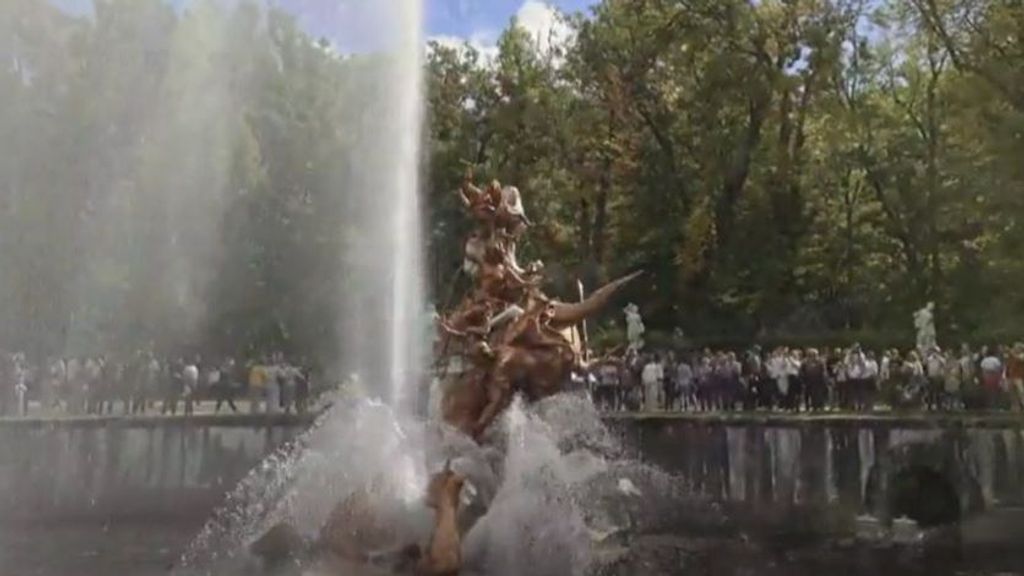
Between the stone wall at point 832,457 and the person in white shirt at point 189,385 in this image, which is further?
the person in white shirt at point 189,385

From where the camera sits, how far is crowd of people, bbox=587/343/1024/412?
3706 centimetres

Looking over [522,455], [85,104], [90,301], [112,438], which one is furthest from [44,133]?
[522,455]

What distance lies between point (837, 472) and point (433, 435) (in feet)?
42.9

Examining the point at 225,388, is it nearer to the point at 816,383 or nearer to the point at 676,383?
the point at 676,383

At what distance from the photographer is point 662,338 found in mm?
51250

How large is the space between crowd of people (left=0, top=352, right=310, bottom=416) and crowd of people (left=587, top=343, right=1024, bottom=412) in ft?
31.0

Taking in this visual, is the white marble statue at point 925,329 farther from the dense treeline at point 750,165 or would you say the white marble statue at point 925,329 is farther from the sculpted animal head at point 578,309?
the sculpted animal head at point 578,309

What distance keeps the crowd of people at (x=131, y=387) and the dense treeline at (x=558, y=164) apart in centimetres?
282

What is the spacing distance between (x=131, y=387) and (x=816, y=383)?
63.6 feet

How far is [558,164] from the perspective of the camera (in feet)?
190

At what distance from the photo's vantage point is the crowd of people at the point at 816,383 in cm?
3706

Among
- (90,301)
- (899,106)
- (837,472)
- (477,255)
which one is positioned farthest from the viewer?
(899,106)

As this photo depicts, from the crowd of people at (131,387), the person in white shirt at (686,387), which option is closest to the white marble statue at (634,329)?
the person in white shirt at (686,387)

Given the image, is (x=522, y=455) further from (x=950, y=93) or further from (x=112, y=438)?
(x=950, y=93)
